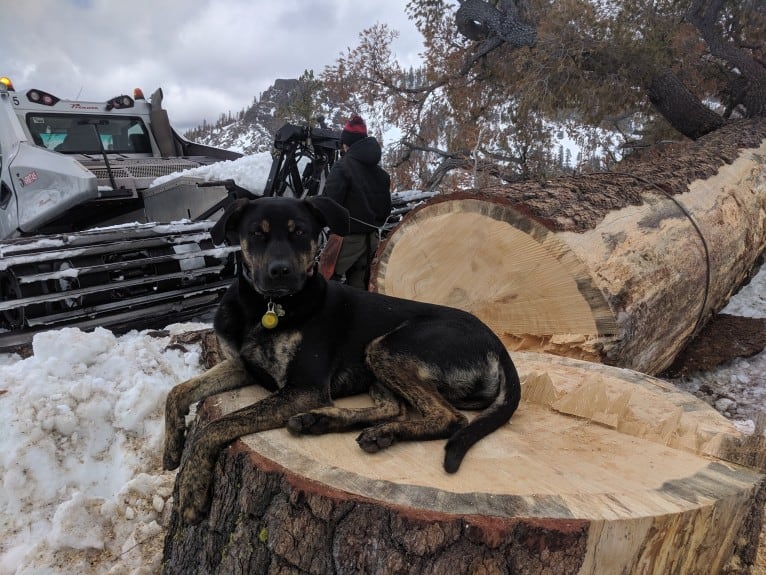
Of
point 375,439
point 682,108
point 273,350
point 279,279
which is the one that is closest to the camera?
point 375,439

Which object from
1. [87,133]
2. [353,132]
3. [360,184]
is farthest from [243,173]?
[87,133]

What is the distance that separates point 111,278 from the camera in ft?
16.8

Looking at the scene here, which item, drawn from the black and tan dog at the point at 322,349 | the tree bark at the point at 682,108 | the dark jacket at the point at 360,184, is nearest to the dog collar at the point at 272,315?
the black and tan dog at the point at 322,349

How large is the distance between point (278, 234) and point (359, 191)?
2764 mm

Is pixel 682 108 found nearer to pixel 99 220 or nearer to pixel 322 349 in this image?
pixel 322 349

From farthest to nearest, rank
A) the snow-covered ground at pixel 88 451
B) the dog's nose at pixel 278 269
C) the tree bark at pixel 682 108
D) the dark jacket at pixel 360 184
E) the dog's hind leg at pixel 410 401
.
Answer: the tree bark at pixel 682 108 → the dark jacket at pixel 360 184 → the snow-covered ground at pixel 88 451 → the dog's nose at pixel 278 269 → the dog's hind leg at pixel 410 401

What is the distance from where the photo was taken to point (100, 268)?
4738 millimetres

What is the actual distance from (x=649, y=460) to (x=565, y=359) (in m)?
1.04

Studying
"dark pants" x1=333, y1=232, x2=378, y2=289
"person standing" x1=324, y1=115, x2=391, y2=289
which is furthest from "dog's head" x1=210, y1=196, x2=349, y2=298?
"dark pants" x1=333, y1=232, x2=378, y2=289

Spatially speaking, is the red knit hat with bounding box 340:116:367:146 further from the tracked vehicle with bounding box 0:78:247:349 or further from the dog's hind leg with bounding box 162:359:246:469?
the dog's hind leg with bounding box 162:359:246:469

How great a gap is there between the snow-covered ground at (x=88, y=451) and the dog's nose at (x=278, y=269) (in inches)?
53.2

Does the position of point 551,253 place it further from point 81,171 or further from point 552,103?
point 552,103

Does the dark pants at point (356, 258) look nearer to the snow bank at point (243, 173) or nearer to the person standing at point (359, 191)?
the person standing at point (359, 191)

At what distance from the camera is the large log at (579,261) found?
311 cm
